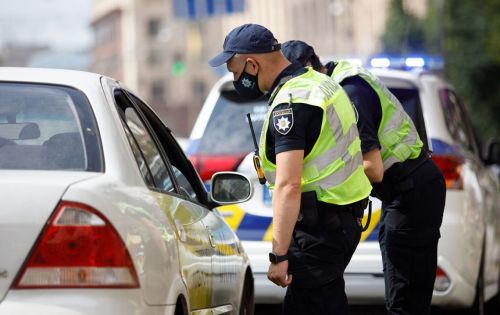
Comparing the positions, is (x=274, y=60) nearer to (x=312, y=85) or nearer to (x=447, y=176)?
(x=312, y=85)

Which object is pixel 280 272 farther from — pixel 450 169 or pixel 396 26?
pixel 396 26

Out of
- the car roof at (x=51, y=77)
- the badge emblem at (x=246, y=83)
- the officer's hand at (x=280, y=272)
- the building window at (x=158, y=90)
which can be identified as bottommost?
the building window at (x=158, y=90)

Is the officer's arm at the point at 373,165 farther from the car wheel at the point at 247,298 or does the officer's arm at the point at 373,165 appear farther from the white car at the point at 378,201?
the white car at the point at 378,201

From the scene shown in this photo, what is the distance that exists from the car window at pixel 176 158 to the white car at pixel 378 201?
190cm

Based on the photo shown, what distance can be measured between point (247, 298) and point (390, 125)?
3.30 feet

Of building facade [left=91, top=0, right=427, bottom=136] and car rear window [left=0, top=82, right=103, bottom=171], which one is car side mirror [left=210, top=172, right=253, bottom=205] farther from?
building facade [left=91, top=0, right=427, bottom=136]

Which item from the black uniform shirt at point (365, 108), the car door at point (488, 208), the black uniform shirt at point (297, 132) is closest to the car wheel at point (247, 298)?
the black uniform shirt at point (365, 108)

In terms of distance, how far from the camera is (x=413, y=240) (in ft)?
21.4

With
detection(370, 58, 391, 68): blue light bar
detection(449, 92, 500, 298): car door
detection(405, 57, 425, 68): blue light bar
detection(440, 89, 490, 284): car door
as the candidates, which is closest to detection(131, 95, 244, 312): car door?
detection(440, 89, 490, 284): car door

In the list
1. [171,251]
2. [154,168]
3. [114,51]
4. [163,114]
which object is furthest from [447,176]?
[114,51]

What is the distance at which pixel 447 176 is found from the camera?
26.1 feet

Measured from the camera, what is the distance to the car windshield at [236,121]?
818cm

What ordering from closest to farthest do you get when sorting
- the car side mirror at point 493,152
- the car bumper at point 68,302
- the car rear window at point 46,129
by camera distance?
the car bumper at point 68,302 < the car rear window at point 46,129 < the car side mirror at point 493,152

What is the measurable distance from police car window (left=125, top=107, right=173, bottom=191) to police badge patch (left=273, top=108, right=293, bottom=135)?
0.44m
